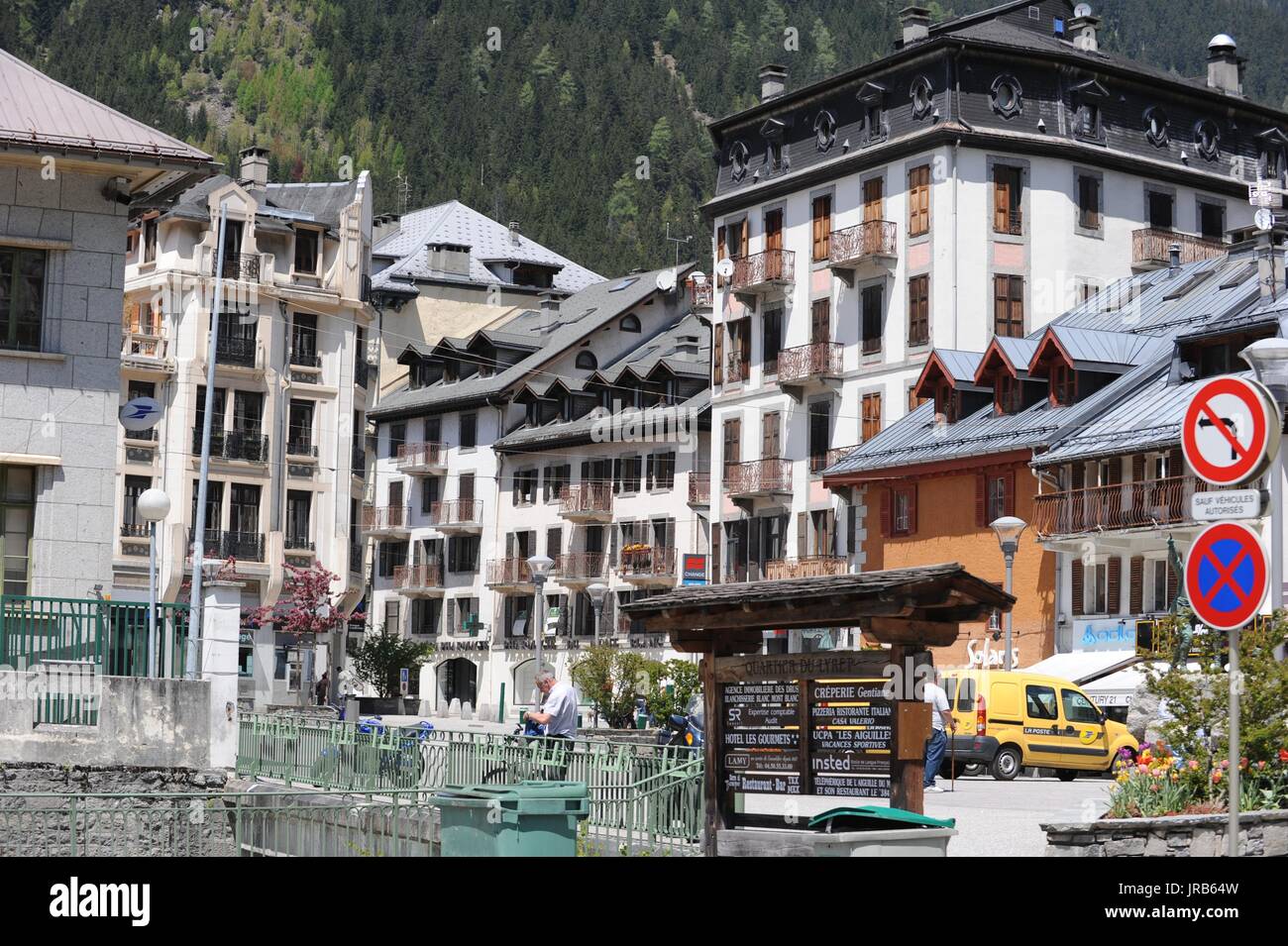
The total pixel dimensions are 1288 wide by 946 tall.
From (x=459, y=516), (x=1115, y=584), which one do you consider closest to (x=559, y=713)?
(x=1115, y=584)

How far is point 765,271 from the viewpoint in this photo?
6738 cm

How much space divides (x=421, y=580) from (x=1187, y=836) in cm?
6865

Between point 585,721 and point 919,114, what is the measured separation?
806 inches

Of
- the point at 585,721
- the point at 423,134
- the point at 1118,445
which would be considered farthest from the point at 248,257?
the point at 423,134

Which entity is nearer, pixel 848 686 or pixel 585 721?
pixel 848 686

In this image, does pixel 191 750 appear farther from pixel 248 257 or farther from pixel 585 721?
pixel 248 257

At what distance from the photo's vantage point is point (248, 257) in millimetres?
73938

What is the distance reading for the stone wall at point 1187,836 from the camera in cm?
1653

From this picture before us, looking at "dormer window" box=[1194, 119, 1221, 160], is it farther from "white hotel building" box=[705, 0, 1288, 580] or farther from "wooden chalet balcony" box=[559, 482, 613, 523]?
"wooden chalet balcony" box=[559, 482, 613, 523]

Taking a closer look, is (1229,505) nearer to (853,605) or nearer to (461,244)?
(853,605)

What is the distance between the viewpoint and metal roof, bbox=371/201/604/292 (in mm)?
93000

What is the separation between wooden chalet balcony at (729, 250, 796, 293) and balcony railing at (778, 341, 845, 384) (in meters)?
Result: 2.54
